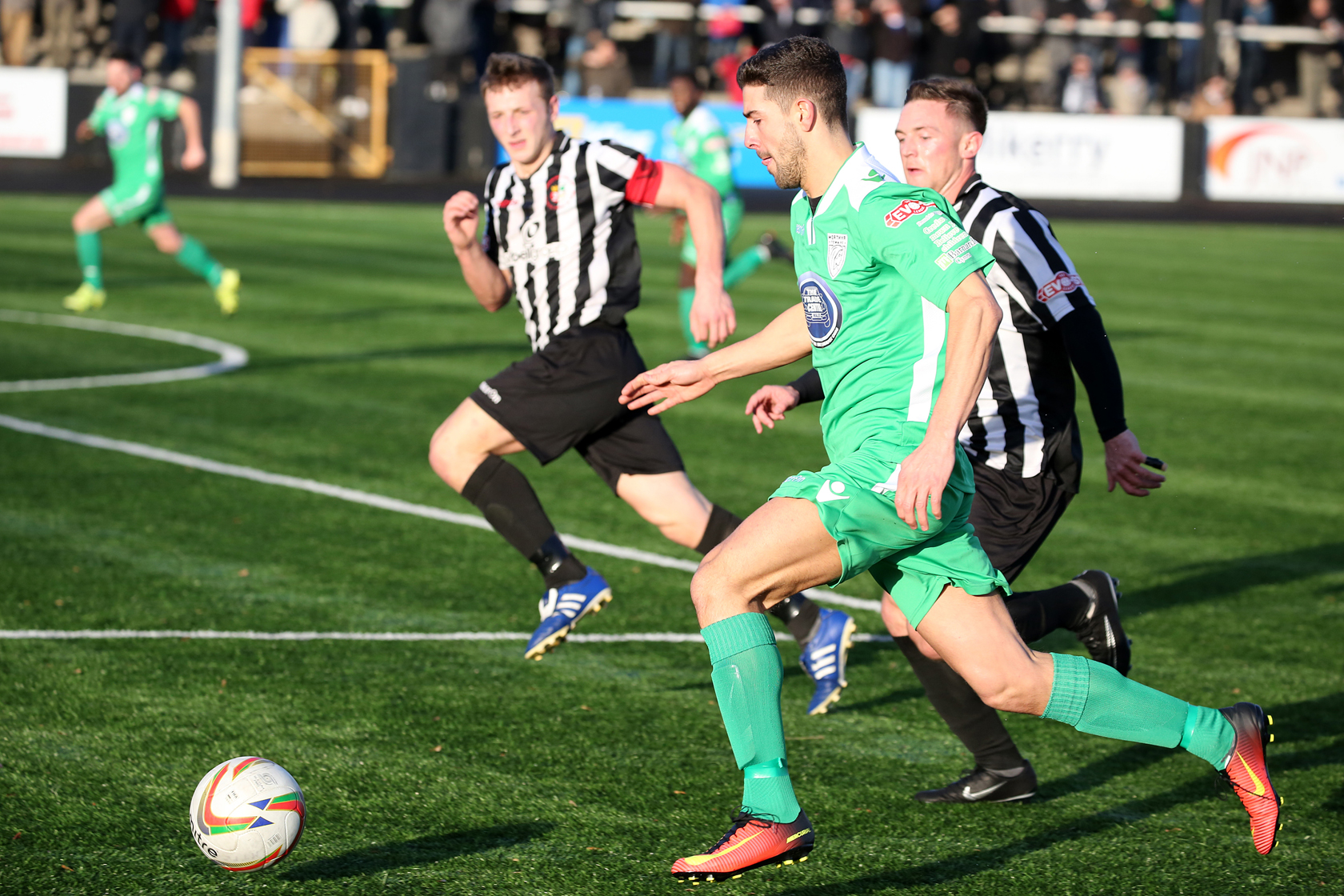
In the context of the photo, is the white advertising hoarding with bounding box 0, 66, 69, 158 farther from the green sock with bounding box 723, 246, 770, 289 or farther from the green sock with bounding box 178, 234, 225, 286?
the green sock with bounding box 723, 246, 770, 289

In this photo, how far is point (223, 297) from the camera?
15.0m

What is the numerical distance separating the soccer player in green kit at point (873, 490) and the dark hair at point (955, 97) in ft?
2.90

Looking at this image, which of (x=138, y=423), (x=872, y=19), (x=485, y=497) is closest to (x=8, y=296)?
(x=138, y=423)

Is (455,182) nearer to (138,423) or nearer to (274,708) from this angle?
(138,423)

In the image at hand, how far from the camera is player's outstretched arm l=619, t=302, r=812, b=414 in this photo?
4312 mm

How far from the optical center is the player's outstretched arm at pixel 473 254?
5824 mm

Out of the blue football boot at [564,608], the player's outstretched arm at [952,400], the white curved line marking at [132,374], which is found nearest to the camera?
the player's outstretched arm at [952,400]

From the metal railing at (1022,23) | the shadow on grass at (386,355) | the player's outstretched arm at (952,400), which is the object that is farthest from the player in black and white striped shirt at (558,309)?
the metal railing at (1022,23)

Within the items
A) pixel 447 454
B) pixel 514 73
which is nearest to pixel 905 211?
pixel 514 73

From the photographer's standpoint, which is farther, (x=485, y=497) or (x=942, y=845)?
(x=485, y=497)

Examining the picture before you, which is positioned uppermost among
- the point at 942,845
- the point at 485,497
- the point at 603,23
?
the point at 603,23

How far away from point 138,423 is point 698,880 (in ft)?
25.5

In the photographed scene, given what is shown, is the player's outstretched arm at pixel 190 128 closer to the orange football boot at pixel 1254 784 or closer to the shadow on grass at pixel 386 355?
the shadow on grass at pixel 386 355

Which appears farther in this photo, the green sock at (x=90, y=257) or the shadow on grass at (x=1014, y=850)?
the green sock at (x=90, y=257)
